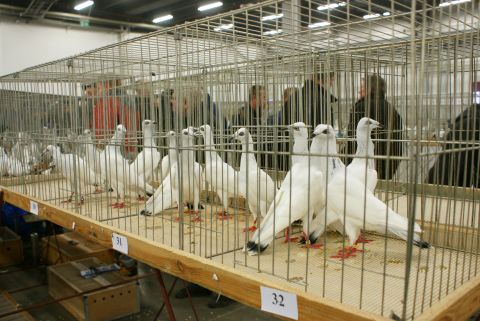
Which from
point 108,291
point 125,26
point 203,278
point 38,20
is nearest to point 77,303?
point 108,291

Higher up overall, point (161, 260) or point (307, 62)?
point (307, 62)

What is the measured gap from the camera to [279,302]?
43.4 inches

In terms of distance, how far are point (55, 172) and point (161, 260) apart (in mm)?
1925

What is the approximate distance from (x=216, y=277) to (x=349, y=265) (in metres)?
0.42

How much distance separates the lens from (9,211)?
4.30 m

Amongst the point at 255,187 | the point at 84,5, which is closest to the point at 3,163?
the point at 255,187

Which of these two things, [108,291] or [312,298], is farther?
[108,291]

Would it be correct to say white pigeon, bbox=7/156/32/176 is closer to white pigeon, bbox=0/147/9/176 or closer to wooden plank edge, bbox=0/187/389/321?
white pigeon, bbox=0/147/9/176

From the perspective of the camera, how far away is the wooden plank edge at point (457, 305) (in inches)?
37.4

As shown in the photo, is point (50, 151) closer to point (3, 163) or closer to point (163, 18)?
point (3, 163)

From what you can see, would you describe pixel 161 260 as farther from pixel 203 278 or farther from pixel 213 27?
pixel 213 27

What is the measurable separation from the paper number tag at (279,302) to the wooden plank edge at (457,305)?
0.94ft

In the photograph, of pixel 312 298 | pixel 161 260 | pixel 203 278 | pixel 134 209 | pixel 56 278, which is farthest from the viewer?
pixel 56 278

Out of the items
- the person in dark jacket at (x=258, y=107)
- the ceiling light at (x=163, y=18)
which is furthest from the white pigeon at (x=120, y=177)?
the ceiling light at (x=163, y=18)
